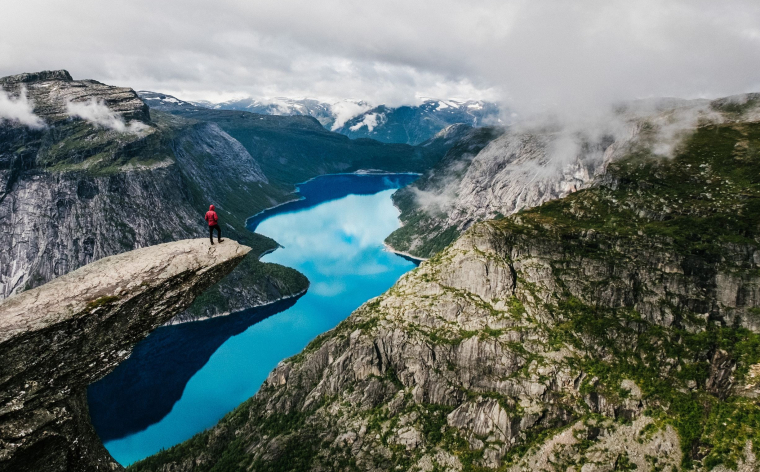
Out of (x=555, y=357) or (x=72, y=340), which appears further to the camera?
(x=555, y=357)

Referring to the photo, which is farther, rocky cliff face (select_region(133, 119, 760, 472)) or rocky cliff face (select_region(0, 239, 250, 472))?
rocky cliff face (select_region(133, 119, 760, 472))

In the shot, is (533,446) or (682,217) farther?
(682,217)

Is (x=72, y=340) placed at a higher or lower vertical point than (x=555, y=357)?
higher

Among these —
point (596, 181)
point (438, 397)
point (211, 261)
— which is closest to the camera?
point (211, 261)

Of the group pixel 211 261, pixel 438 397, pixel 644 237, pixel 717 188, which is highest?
pixel 717 188

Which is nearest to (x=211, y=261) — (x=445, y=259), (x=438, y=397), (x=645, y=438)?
(x=438, y=397)

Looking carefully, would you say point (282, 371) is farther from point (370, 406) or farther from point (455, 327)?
point (455, 327)
